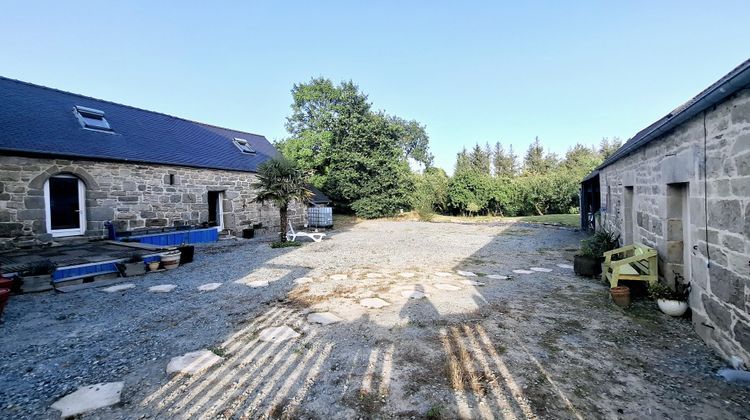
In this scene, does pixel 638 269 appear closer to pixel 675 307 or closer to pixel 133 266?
pixel 675 307

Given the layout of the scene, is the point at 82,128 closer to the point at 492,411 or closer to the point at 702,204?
the point at 492,411

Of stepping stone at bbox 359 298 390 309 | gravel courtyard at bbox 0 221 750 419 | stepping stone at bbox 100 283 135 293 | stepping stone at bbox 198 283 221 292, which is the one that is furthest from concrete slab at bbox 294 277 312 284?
stepping stone at bbox 100 283 135 293

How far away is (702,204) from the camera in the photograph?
3.58 meters

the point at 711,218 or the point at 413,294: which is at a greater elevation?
the point at 711,218

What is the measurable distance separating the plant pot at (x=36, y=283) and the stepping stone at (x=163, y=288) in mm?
1770

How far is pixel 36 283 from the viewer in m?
5.91

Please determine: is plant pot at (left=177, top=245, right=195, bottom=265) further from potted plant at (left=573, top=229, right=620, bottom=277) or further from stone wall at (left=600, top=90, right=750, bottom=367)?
stone wall at (left=600, top=90, right=750, bottom=367)

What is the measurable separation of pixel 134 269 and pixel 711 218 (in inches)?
380

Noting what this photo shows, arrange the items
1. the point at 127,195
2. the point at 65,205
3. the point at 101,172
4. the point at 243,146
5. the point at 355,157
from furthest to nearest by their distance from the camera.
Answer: the point at 355,157 → the point at 243,146 → the point at 127,195 → the point at 101,172 → the point at 65,205

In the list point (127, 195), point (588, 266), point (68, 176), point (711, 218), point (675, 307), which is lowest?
point (675, 307)

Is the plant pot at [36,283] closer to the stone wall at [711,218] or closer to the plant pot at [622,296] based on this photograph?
the plant pot at [622,296]

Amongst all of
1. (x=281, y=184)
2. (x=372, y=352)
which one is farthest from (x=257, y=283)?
(x=281, y=184)

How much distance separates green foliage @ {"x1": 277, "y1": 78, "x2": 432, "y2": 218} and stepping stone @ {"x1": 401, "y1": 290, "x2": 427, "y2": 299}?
60.5ft

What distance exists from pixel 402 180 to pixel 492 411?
22875 mm
